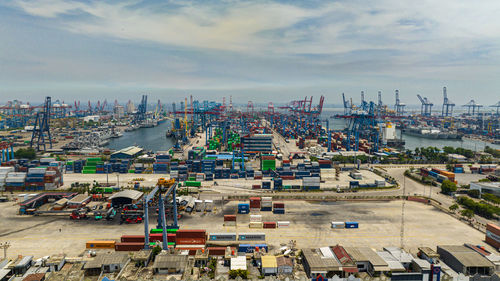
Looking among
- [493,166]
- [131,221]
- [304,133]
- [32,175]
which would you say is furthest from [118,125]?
[493,166]

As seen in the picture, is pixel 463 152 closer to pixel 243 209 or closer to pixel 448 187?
pixel 448 187

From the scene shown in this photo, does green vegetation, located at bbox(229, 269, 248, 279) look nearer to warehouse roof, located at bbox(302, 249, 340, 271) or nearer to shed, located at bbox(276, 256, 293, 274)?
shed, located at bbox(276, 256, 293, 274)

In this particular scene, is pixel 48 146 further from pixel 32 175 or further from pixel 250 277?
pixel 250 277

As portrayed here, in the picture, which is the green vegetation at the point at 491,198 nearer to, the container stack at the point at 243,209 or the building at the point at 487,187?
the building at the point at 487,187

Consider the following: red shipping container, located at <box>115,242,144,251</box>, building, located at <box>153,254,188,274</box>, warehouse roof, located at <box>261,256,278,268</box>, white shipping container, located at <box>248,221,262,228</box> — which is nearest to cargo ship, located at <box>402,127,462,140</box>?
white shipping container, located at <box>248,221,262,228</box>

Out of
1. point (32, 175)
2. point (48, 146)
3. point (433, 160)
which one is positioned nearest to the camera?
point (32, 175)

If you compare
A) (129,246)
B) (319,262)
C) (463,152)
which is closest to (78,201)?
(129,246)

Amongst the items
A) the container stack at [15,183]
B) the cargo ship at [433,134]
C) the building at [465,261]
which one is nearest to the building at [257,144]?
the container stack at [15,183]

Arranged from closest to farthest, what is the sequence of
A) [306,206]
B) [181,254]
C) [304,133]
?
[181,254], [306,206], [304,133]
